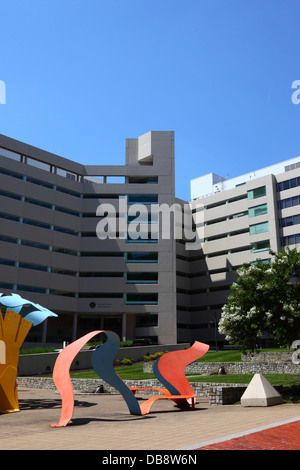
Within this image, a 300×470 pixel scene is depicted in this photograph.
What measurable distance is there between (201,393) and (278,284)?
27.9 ft

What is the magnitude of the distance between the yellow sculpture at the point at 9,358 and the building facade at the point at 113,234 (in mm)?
44228

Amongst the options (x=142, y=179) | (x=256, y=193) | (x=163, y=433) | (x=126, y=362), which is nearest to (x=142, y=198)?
(x=142, y=179)

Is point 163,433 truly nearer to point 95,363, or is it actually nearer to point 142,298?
point 95,363

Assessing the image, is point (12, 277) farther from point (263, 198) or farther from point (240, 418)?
point (240, 418)

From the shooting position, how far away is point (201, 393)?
23438 mm

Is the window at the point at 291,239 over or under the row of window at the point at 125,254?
over

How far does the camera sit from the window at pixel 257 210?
221ft

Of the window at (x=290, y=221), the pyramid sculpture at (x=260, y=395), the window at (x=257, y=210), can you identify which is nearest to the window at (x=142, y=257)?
the window at (x=257, y=210)

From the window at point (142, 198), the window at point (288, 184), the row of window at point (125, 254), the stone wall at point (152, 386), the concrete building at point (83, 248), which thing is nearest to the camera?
the stone wall at point (152, 386)

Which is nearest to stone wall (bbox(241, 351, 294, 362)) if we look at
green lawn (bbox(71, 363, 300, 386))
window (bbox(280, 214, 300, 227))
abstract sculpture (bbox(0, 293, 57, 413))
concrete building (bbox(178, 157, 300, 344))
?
green lawn (bbox(71, 363, 300, 386))

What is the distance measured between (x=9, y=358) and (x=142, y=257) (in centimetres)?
5138

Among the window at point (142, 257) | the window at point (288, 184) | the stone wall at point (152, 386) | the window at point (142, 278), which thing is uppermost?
the window at point (288, 184)

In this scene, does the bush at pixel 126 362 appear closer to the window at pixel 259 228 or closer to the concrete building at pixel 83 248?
the concrete building at pixel 83 248
